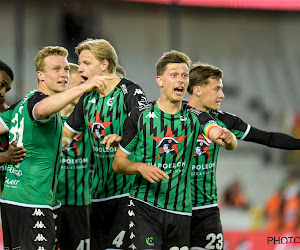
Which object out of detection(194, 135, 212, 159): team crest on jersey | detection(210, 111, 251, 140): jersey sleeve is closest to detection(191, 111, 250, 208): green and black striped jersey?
detection(194, 135, 212, 159): team crest on jersey

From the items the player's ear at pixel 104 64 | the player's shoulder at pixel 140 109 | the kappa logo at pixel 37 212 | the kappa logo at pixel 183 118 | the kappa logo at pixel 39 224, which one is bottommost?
the kappa logo at pixel 39 224

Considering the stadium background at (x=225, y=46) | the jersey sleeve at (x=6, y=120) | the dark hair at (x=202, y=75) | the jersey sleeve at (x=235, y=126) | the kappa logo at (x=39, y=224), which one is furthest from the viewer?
the stadium background at (x=225, y=46)

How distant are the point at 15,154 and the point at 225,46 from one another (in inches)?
536

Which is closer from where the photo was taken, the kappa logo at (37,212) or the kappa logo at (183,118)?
the kappa logo at (37,212)

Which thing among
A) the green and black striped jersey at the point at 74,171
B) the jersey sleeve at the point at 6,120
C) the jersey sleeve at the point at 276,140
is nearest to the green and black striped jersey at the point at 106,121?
the green and black striped jersey at the point at 74,171

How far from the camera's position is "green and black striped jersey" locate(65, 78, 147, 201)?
6.21 metres

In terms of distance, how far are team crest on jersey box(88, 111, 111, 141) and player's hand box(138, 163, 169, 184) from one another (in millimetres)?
1043

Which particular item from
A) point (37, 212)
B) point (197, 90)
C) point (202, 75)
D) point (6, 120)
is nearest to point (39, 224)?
point (37, 212)

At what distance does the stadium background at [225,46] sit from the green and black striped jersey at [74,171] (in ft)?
22.9

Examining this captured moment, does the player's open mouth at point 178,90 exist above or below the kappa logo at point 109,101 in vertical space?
above

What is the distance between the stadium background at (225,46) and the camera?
15.0 metres

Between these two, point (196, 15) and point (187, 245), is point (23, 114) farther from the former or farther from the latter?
point (196, 15)

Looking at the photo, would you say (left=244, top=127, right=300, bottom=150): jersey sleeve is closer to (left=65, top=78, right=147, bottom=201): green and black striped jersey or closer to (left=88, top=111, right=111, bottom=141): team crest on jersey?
(left=65, top=78, right=147, bottom=201): green and black striped jersey

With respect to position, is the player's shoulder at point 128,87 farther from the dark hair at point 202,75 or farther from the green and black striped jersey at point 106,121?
the dark hair at point 202,75
